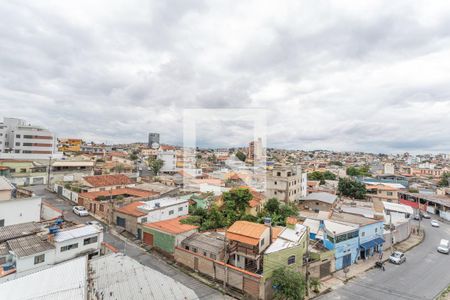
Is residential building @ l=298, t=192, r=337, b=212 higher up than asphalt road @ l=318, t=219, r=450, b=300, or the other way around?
residential building @ l=298, t=192, r=337, b=212

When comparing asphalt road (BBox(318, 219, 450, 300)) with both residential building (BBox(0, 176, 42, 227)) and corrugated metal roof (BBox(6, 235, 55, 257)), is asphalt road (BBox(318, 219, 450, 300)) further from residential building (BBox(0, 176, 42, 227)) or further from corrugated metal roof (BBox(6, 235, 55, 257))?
residential building (BBox(0, 176, 42, 227))

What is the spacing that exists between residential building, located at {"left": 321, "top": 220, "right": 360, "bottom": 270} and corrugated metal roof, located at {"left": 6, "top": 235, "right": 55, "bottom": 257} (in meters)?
18.4

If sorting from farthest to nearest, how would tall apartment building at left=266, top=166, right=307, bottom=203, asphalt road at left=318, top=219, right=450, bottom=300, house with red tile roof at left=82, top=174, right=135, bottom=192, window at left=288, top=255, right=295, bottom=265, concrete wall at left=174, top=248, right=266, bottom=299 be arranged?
tall apartment building at left=266, top=166, right=307, bottom=203 < house with red tile roof at left=82, top=174, right=135, bottom=192 < asphalt road at left=318, top=219, right=450, bottom=300 < window at left=288, top=255, right=295, bottom=265 < concrete wall at left=174, top=248, right=266, bottom=299

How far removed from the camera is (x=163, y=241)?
56.1 ft

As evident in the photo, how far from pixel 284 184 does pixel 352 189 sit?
48.5ft

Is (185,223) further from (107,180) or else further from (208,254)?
(107,180)

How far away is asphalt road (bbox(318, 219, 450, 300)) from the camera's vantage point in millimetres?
14977

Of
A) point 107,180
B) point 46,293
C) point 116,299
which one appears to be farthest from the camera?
point 107,180

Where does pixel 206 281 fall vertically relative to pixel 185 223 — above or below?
below

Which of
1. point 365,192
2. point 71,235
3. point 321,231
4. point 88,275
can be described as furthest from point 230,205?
point 365,192

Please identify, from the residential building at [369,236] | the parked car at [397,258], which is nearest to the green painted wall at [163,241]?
the residential building at [369,236]

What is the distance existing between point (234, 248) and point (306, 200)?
73.2 ft

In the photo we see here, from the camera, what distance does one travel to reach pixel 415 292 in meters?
15.4

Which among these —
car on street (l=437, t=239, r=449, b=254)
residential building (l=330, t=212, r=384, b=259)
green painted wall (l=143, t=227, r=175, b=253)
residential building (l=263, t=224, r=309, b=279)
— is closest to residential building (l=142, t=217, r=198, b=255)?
green painted wall (l=143, t=227, r=175, b=253)
